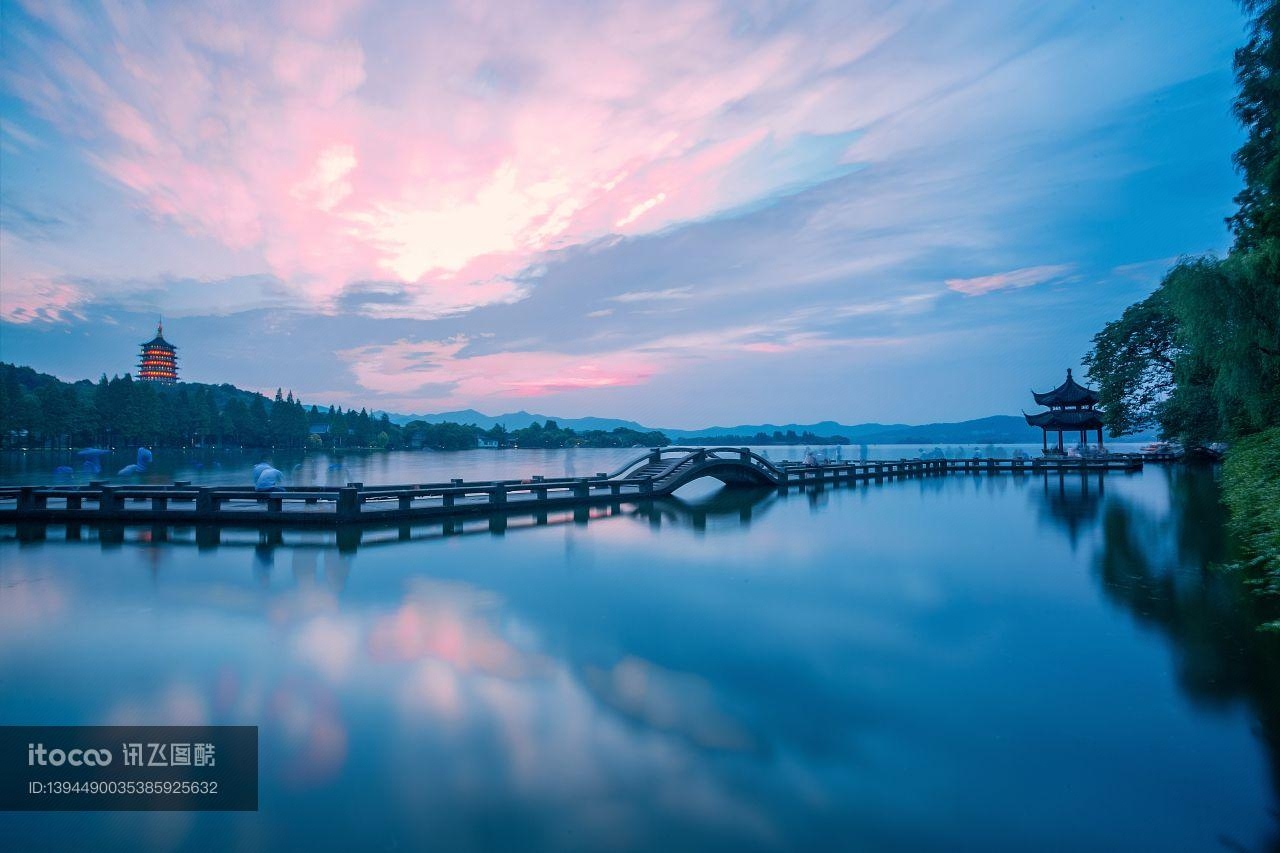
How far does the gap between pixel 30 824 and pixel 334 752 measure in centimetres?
155

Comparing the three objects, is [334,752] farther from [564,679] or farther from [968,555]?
[968,555]

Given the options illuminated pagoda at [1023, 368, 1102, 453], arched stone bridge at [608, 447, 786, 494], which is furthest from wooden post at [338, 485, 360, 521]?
illuminated pagoda at [1023, 368, 1102, 453]

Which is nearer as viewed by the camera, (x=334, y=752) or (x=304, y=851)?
(x=304, y=851)

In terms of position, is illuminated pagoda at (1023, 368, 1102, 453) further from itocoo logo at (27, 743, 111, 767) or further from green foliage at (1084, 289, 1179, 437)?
itocoo logo at (27, 743, 111, 767)

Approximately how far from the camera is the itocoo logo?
404cm

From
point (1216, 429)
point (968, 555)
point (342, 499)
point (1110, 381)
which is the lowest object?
point (968, 555)

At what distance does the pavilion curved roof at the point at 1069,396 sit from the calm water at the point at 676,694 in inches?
1350

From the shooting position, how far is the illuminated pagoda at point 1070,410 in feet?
128

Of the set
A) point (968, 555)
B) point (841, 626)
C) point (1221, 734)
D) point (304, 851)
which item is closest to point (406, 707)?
point (304, 851)

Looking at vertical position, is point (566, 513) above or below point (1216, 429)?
below

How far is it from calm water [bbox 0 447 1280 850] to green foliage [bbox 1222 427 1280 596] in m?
0.68

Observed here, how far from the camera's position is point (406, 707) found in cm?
485

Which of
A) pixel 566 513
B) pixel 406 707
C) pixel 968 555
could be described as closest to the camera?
pixel 406 707

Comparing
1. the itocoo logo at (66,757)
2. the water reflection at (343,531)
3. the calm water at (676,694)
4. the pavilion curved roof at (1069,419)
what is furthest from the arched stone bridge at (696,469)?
the pavilion curved roof at (1069,419)
